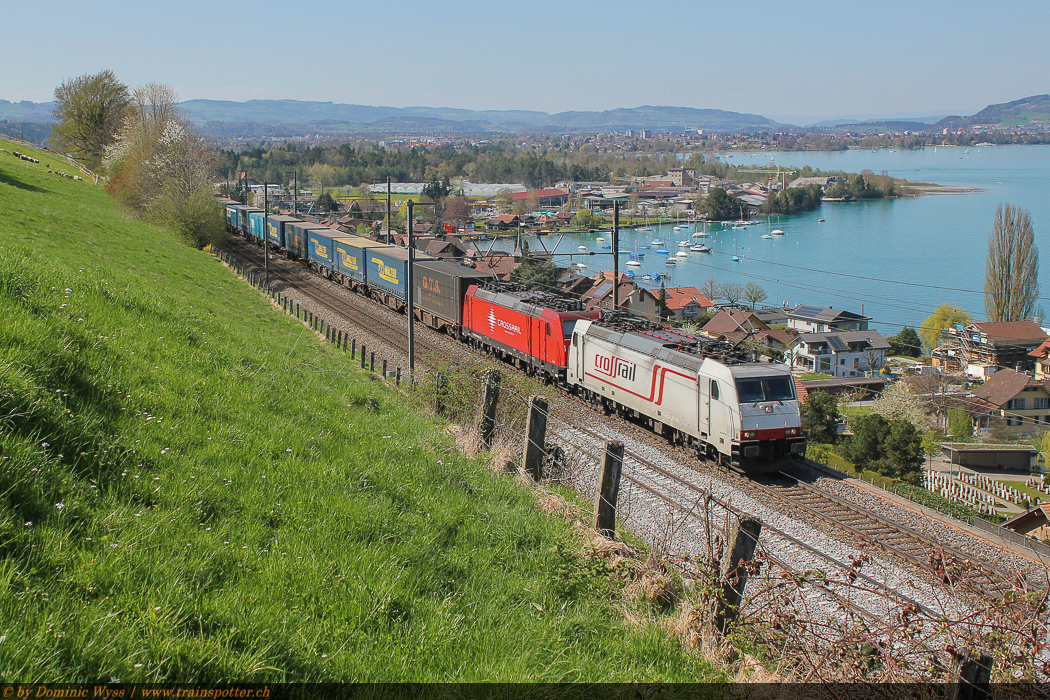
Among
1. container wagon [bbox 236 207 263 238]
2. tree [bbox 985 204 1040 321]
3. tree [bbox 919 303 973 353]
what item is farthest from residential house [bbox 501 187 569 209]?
tree [bbox 985 204 1040 321]

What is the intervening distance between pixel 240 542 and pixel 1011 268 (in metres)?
86.5

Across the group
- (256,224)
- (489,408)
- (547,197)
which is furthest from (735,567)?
(547,197)

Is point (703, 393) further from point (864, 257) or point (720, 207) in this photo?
point (720, 207)

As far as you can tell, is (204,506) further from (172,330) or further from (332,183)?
(332,183)

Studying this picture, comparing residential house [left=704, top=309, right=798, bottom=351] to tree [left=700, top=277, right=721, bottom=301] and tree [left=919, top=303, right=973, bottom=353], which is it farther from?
tree [left=919, top=303, right=973, bottom=353]

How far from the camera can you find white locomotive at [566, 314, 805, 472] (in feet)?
49.1

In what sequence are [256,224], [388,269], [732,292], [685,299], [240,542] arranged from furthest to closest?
[732,292] < [685,299] < [256,224] < [388,269] < [240,542]

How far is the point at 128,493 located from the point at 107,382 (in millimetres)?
1841

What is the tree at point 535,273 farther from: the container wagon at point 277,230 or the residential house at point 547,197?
the residential house at point 547,197

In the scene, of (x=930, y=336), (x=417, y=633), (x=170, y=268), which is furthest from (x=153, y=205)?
(x=930, y=336)

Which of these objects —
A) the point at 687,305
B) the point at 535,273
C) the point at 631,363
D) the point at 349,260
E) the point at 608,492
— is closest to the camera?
the point at 608,492

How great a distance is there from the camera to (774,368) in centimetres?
1547

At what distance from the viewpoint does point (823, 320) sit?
7219cm

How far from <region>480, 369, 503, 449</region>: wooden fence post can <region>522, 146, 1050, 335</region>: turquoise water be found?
59.4 m
